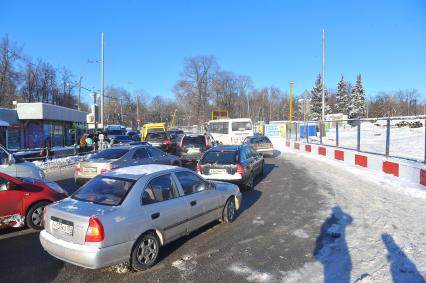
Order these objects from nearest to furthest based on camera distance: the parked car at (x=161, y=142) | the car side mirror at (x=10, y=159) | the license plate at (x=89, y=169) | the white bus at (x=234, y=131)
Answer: the car side mirror at (x=10, y=159) < the license plate at (x=89, y=169) < the parked car at (x=161, y=142) < the white bus at (x=234, y=131)

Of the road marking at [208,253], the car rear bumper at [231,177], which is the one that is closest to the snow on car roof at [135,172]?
the road marking at [208,253]

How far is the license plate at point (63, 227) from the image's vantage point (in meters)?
4.95

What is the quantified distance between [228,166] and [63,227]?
6482mm

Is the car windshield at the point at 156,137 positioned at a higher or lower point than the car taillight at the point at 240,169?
higher

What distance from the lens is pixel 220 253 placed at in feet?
19.3

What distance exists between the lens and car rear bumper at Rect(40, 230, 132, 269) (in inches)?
185

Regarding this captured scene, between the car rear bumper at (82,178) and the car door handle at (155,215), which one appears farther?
the car rear bumper at (82,178)

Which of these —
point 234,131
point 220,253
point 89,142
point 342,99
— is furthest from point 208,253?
point 342,99

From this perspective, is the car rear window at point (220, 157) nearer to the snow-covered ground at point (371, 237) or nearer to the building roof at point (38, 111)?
the snow-covered ground at point (371, 237)

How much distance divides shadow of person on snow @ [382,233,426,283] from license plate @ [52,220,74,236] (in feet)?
14.1

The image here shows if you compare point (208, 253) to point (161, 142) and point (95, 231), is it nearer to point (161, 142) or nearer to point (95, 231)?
point (95, 231)

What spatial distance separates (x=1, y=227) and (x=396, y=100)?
144204mm

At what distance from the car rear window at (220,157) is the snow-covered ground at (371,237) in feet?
9.87

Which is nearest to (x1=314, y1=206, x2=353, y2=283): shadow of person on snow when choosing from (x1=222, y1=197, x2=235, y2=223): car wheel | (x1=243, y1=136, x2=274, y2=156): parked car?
(x1=222, y1=197, x2=235, y2=223): car wheel
